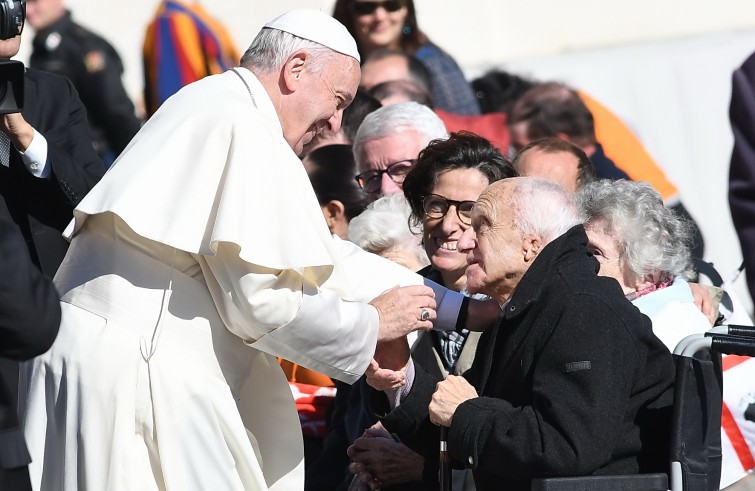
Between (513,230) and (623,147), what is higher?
(513,230)

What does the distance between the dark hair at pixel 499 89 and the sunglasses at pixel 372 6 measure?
973mm

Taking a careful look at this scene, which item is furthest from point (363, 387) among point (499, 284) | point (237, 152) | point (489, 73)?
point (489, 73)

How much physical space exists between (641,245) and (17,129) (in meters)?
2.11

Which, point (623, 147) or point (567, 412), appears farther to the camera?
point (623, 147)

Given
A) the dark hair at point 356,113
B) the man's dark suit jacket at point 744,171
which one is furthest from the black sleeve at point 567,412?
the man's dark suit jacket at point 744,171

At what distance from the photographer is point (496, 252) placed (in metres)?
3.91

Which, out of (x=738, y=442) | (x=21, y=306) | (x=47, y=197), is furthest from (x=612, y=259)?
(x=21, y=306)

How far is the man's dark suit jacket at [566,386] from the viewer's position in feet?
11.5

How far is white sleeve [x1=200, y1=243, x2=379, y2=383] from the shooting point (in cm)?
356

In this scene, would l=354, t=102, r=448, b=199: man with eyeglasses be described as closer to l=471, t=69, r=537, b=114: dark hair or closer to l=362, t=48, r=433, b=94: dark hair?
l=362, t=48, r=433, b=94: dark hair

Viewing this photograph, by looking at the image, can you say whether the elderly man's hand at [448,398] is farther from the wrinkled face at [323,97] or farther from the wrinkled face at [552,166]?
the wrinkled face at [552,166]

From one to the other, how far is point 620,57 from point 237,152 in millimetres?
4967

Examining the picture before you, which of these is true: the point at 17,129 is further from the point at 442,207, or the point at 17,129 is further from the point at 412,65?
the point at 412,65

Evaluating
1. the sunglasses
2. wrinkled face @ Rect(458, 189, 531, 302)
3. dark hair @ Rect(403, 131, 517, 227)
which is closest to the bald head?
wrinkled face @ Rect(458, 189, 531, 302)
